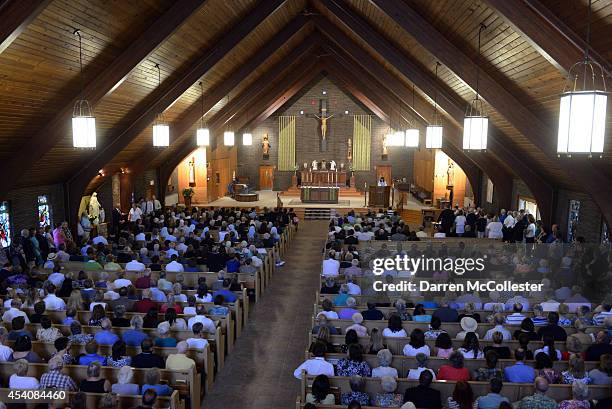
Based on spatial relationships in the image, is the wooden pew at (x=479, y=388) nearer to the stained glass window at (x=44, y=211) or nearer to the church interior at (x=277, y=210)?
the church interior at (x=277, y=210)

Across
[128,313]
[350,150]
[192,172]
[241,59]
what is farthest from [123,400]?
[350,150]

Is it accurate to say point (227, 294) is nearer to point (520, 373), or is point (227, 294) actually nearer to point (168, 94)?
point (520, 373)

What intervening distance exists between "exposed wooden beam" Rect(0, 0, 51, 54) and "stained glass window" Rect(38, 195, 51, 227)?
815 cm

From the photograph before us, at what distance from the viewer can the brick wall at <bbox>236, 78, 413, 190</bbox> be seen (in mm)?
28391

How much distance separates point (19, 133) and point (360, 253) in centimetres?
766

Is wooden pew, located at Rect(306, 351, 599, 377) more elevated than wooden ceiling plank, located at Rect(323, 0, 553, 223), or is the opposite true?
wooden ceiling plank, located at Rect(323, 0, 553, 223)

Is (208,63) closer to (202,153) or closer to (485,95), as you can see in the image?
(485,95)

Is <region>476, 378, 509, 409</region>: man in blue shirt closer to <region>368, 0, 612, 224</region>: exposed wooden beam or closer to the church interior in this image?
the church interior

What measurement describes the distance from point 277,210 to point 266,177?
11422 mm

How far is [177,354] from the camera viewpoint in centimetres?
618

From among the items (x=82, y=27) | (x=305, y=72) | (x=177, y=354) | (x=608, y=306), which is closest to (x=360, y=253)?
(x=608, y=306)

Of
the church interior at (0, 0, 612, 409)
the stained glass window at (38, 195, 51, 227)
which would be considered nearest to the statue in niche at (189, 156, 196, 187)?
the church interior at (0, 0, 612, 409)

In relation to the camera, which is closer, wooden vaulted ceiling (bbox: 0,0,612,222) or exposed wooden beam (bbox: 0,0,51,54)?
exposed wooden beam (bbox: 0,0,51,54)

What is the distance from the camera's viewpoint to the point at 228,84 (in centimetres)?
1510
